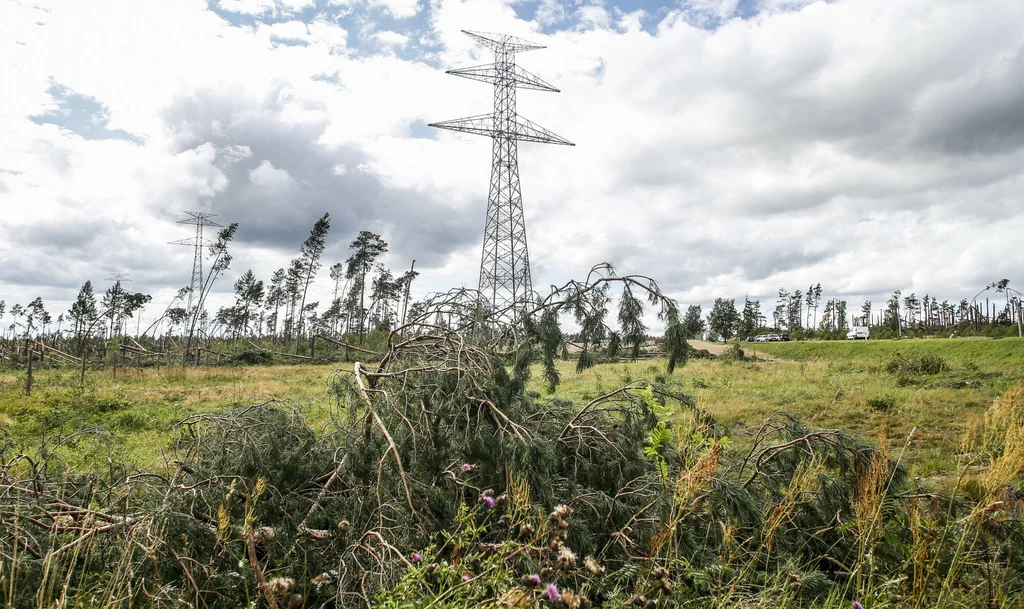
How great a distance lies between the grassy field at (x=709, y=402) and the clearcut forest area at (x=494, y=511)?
973 millimetres

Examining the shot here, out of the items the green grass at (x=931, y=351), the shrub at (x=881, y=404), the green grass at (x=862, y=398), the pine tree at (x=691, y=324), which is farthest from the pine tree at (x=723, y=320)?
the pine tree at (x=691, y=324)

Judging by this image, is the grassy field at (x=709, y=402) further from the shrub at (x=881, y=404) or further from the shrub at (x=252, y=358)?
the shrub at (x=252, y=358)

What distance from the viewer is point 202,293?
3884cm

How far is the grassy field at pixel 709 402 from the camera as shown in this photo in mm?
8125

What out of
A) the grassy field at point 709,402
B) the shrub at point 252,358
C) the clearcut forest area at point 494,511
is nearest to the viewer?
→ the clearcut forest area at point 494,511

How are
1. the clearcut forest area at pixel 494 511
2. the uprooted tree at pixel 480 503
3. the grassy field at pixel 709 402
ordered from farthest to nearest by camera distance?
the grassy field at pixel 709 402 < the uprooted tree at pixel 480 503 < the clearcut forest area at pixel 494 511

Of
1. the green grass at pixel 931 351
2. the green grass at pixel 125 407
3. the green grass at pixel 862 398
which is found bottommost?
the green grass at pixel 125 407

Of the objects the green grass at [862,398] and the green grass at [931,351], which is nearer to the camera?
the green grass at [862,398]

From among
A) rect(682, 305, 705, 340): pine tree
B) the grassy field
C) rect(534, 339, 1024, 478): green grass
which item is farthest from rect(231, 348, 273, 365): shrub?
rect(682, 305, 705, 340): pine tree

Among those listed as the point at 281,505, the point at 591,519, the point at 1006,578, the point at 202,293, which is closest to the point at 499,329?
the point at 591,519

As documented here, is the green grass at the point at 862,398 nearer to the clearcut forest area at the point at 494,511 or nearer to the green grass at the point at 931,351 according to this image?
the clearcut forest area at the point at 494,511

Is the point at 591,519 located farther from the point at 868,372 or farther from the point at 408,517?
the point at 868,372

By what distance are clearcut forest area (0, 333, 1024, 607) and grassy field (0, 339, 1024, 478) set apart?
973 millimetres

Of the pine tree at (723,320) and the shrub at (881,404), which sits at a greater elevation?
the pine tree at (723,320)
